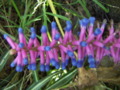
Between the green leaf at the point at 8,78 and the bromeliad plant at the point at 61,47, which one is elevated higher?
the bromeliad plant at the point at 61,47

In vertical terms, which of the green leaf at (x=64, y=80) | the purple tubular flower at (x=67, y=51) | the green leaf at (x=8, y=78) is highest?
the purple tubular flower at (x=67, y=51)

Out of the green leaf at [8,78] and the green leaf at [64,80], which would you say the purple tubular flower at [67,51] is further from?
the green leaf at [8,78]

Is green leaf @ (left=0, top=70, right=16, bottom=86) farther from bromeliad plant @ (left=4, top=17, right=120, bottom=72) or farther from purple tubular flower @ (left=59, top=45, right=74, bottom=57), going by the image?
purple tubular flower @ (left=59, top=45, right=74, bottom=57)

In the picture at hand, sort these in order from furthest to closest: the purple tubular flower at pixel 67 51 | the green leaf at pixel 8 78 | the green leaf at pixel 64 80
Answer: the green leaf at pixel 8 78 → the green leaf at pixel 64 80 → the purple tubular flower at pixel 67 51

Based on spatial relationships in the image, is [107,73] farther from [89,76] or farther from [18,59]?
[18,59]

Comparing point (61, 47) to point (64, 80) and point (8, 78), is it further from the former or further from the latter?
point (8, 78)

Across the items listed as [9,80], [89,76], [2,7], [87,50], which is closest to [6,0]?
[2,7]

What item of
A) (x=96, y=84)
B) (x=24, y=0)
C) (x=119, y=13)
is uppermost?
(x=24, y=0)

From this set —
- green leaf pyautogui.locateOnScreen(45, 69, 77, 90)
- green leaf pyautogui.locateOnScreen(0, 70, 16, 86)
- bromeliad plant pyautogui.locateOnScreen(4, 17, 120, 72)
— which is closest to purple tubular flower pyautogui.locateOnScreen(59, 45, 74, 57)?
bromeliad plant pyautogui.locateOnScreen(4, 17, 120, 72)

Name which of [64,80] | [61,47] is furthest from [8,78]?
[61,47]

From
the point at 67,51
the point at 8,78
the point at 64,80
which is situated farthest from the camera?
the point at 8,78

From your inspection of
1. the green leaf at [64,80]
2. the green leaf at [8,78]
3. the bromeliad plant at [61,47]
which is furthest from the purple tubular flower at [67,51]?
the green leaf at [8,78]
